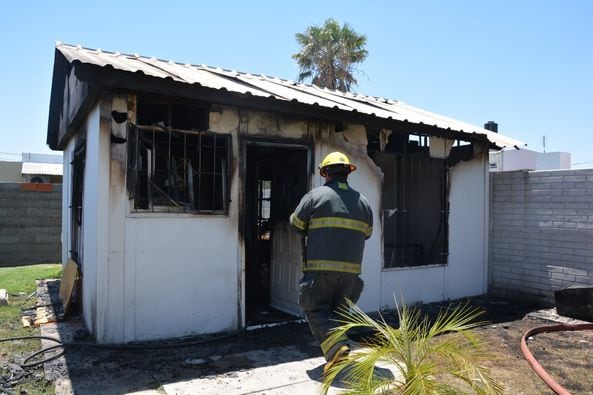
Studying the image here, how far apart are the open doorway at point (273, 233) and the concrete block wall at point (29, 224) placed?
712cm

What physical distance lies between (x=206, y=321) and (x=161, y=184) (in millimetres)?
1721

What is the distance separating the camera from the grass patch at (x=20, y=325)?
13.8 ft

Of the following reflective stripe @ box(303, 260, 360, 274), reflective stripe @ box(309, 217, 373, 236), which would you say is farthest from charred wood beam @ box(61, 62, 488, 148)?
reflective stripe @ box(303, 260, 360, 274)

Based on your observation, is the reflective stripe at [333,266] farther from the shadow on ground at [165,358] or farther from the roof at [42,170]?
the roof at [42,170]

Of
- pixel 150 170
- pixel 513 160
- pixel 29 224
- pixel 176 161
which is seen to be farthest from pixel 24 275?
pixel 513 160

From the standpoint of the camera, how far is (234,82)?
247 inches

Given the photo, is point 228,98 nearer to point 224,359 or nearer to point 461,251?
point 224,359

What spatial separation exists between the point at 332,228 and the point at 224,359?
1.88 metres

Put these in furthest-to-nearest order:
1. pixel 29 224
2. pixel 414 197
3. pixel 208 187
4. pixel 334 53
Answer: pixel 334 53, pixel 29 224, pixel 414 197, pixel 208 187

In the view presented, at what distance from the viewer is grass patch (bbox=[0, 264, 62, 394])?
420 cm

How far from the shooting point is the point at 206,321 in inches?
223

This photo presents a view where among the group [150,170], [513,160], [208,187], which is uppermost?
[513,160]

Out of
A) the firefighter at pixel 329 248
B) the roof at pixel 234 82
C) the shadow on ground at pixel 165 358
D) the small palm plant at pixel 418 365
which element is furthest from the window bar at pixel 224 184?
the small palm plant at pixel 418 365

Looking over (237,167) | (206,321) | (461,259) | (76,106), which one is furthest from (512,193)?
(76,106)
